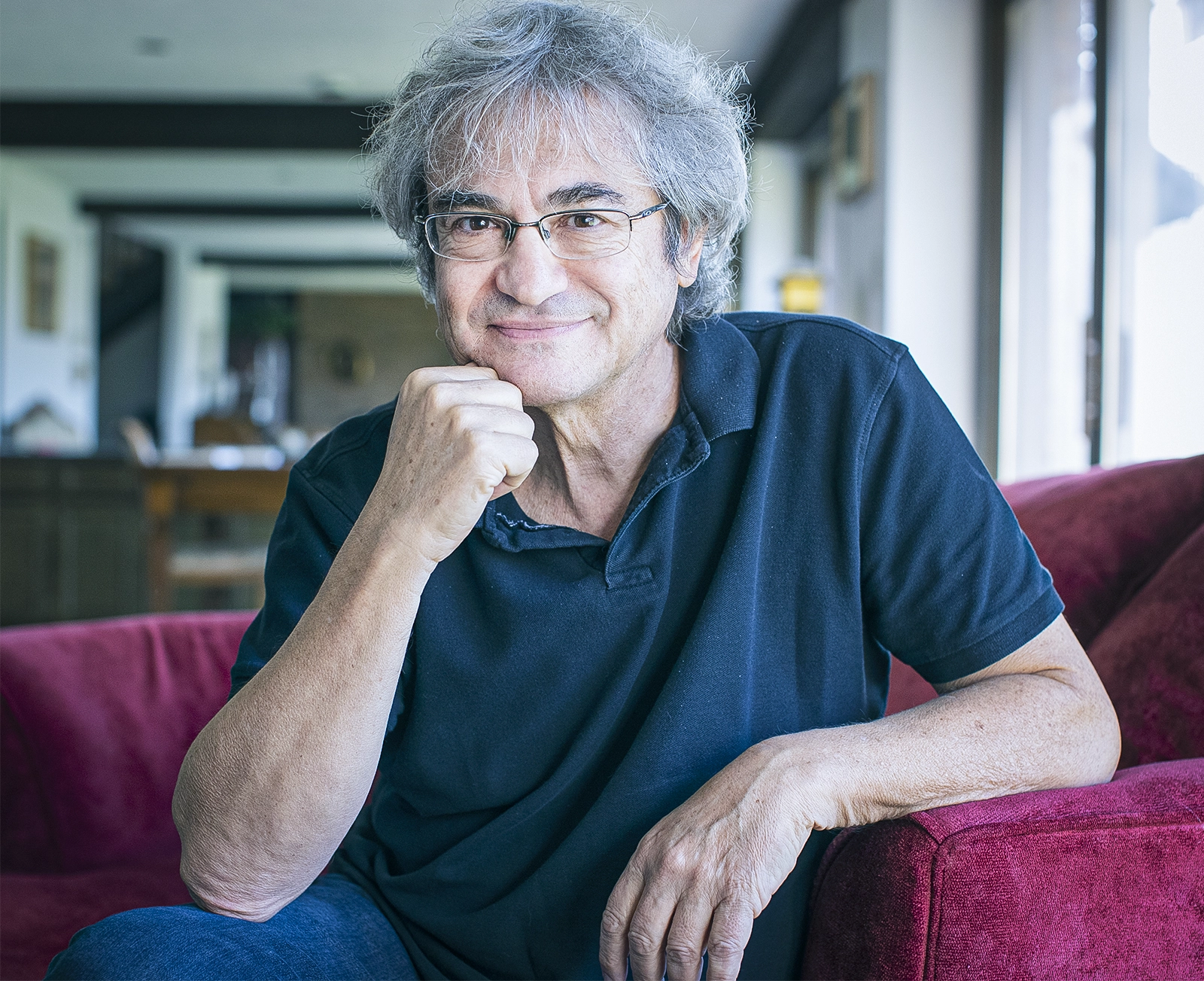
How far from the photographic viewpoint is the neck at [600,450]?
42.1 inches

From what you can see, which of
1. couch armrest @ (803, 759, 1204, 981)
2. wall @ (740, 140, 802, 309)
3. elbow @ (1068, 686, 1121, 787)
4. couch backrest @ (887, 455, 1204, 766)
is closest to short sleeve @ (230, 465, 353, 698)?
couch armrest @ (803, 759, 1204, 981)

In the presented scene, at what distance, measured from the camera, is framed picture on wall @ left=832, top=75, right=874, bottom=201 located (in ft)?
12.7

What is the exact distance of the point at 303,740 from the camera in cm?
90

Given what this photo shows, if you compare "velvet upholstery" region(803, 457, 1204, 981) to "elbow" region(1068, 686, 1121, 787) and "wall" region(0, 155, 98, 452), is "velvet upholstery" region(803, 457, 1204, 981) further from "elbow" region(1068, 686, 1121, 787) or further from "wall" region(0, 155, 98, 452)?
"wall" region(0, 155, 98, 452)

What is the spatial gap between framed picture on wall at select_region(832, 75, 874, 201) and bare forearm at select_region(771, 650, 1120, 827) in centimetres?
331

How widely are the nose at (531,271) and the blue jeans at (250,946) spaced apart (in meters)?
0.62

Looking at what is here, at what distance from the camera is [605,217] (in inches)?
39.2

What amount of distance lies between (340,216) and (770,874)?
900 cm

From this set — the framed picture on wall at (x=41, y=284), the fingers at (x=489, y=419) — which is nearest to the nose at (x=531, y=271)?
the fingers at (x=489, y=419)

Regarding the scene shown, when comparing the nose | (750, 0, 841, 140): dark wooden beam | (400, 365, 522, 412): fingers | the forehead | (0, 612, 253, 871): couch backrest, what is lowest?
(0, 612, 253, 871): couch backrest

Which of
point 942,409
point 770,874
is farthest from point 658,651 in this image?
point 942,409

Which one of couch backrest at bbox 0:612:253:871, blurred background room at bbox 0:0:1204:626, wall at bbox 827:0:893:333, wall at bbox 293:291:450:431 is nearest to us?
couch backrest at bbox 0:612:253:871

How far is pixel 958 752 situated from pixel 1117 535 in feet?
1.75

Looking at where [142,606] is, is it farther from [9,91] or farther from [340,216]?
[340,216]
